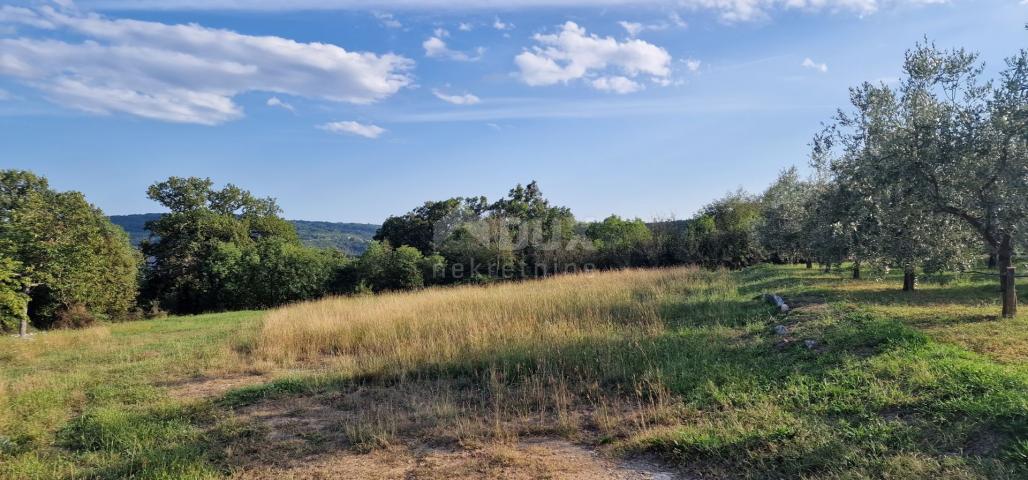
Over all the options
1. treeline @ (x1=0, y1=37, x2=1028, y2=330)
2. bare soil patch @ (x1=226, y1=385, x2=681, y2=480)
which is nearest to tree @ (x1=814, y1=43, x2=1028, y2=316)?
treeline @ (x1=0, y1=37, x2=1028, y2=330)

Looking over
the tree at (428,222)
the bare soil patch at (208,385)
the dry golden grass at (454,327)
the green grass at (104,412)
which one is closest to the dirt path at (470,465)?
the green grass at (104,412)

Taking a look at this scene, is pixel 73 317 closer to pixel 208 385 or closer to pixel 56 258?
pixel 56 258

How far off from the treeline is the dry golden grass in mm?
4355

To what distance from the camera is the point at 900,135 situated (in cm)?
793

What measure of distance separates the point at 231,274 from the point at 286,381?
22.8 meters

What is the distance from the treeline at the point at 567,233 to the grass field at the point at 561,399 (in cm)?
165

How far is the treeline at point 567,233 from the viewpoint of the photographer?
24.5 feet

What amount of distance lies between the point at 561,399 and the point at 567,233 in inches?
922

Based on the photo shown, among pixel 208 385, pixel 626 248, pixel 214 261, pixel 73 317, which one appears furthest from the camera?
pixel 626 248

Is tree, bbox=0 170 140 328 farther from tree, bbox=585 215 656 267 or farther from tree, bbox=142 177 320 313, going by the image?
tree, bbox=585 215 656 267

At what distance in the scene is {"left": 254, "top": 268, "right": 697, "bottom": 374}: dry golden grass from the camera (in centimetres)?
759

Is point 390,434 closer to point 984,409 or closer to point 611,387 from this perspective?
point 611,387

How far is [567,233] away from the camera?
2864 cm

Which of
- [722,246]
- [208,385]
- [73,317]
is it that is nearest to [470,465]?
[208,385]
